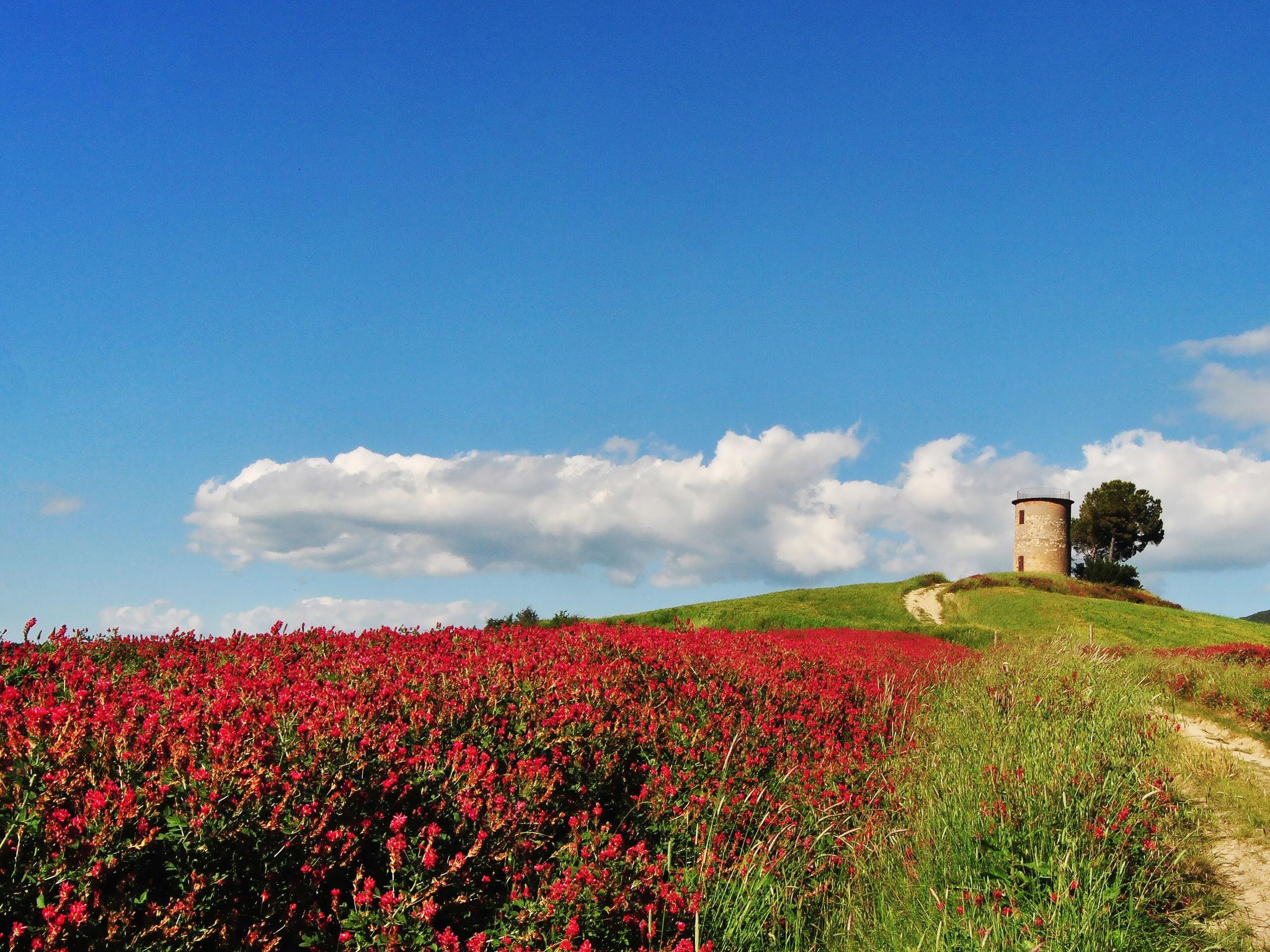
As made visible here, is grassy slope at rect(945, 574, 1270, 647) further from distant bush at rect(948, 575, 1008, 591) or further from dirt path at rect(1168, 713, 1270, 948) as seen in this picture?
dirt path at rect(1168, 713, 1270, 948)

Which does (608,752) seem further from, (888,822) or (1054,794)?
(1054,794)

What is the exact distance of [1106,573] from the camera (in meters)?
51.2

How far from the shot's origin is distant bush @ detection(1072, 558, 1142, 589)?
5122cm

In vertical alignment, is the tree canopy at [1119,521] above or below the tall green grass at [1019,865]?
above

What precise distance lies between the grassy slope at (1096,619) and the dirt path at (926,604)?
471 millimetres

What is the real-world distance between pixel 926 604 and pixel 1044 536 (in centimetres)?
2008

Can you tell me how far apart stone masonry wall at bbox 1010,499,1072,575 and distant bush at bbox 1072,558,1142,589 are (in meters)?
1.35

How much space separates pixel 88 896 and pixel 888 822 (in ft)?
16.6

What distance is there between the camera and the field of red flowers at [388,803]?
2.98 m

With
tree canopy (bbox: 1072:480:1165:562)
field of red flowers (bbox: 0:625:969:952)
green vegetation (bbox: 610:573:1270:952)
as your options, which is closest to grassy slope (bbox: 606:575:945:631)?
green vegetation (bbox: 610:573:1270:952)

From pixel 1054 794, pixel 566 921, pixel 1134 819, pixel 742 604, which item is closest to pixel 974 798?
pixel 1054 794

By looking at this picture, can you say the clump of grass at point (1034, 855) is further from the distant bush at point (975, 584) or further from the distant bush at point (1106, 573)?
the distant bush at point (1106, 573)

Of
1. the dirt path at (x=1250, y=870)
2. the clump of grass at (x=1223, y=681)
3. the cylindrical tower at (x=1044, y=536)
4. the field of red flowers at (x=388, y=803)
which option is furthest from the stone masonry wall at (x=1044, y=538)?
the field of red flowers at (x=388, y=803)

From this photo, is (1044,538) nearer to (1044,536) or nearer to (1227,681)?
(1044,536)
